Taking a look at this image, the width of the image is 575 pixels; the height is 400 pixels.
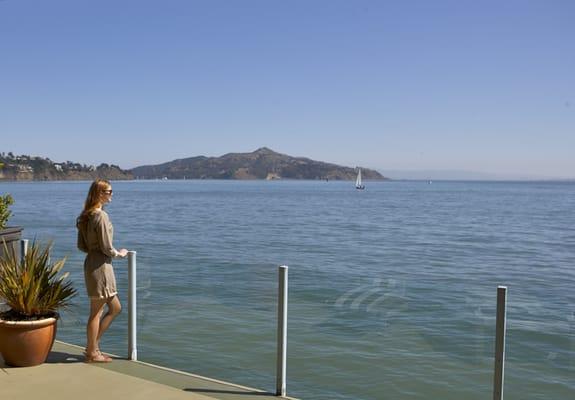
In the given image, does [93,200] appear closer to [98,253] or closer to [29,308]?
[98,253]

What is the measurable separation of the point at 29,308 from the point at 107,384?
966 mm

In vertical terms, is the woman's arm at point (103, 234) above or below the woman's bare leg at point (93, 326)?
above

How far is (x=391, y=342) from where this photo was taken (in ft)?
29.8

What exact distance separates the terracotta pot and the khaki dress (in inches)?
18.7

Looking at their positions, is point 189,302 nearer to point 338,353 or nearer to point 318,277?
point 338,353

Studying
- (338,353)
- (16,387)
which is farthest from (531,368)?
(16,387)

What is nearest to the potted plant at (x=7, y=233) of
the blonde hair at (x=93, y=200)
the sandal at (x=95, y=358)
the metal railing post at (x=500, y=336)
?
the blonde hair at (x=93, y=200)

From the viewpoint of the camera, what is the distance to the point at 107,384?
484 centimetres

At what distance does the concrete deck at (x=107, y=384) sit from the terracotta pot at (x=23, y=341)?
71 mm

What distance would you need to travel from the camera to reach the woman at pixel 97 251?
16.9 ft

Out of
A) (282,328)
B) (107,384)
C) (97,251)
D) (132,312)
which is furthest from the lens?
(132,312)

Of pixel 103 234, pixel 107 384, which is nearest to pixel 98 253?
pixel 103 234

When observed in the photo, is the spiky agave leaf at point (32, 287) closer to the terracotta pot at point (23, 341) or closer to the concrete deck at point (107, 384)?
the terracotta pot at point (23, 341)

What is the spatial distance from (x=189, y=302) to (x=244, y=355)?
3145mm
